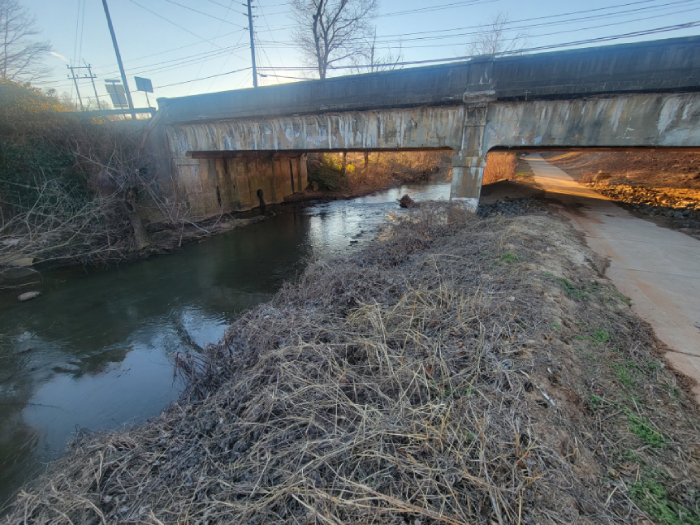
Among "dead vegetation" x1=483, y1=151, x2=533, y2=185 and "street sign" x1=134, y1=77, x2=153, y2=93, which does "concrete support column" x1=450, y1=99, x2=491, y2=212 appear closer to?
"dead vegetation" x1=483, y1=151, x2=533, y2=185

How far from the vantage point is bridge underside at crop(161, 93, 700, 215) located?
7.52 m

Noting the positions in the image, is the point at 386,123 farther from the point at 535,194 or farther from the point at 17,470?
Result: the point at 17,470

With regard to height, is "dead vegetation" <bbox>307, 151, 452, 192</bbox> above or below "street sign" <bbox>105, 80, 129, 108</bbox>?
below

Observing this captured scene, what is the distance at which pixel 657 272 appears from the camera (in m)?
6.20

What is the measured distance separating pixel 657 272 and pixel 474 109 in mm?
5943

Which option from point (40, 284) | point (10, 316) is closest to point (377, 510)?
point (10, 316)

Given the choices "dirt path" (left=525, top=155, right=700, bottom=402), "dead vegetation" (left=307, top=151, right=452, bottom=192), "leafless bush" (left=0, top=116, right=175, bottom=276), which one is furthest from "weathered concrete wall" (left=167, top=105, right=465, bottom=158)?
"dead vegetation" (left=307, top=151, right=452, bottom=192)

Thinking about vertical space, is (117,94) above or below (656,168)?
above

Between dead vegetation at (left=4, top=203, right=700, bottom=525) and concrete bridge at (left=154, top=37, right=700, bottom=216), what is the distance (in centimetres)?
582

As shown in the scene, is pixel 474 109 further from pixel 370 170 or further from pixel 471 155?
pixel 370 170

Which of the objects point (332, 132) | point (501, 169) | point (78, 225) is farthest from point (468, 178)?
point (501, 169)

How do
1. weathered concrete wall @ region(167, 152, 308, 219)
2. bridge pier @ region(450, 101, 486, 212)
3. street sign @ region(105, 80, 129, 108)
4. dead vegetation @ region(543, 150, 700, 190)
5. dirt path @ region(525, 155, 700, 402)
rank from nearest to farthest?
dirt path @ region(525, 155, 700, 402) < bridge pier @ region(450, 101, 486, 212) < weathered concrete wall @ region(167, 152, 308, 219) < dead vegetation @ region(543, 150, 700, 190) < street sign @ region(105, 80, 129, 108)

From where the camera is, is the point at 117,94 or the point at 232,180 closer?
the point at 232,180

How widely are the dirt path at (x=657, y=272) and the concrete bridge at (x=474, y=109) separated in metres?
2.46
